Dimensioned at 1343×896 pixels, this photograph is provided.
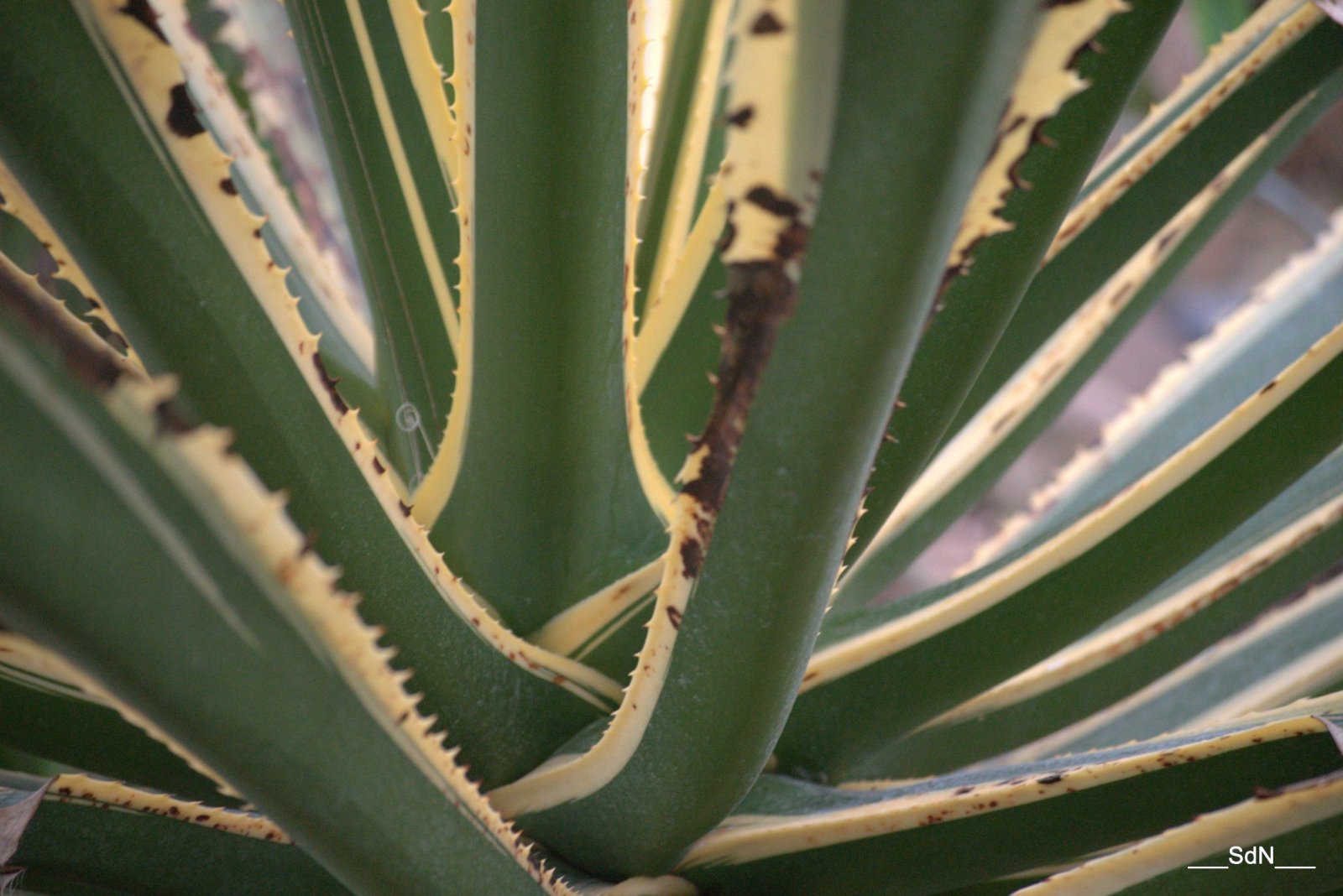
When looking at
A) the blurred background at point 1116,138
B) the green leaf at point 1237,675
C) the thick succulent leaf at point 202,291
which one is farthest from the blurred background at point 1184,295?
the thick succulent leaf at point 202,291

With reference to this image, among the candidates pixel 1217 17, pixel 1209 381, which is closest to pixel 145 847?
pixel 1209 381

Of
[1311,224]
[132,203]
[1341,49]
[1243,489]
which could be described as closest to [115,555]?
[132,203]

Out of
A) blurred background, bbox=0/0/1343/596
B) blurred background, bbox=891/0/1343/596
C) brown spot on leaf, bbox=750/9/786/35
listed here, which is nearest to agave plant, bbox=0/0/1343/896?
brown spot on leaf, bbox=750/9/786/35

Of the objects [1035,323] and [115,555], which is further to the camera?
[1035,323]

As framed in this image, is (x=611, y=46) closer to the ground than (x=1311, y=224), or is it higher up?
higher up

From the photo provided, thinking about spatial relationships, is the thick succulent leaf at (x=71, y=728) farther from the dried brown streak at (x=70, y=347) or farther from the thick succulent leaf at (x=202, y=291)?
the dried brown streak at (x=70, y=347)

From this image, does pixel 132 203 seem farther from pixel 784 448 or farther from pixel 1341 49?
pixel 1341 49
